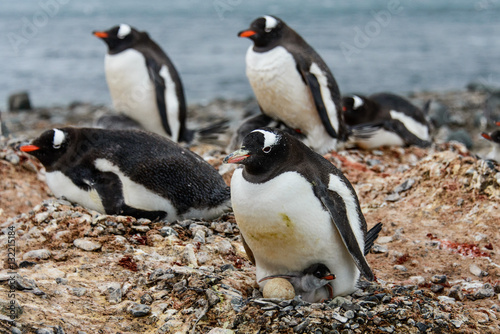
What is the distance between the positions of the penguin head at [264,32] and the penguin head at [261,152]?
3465 mm

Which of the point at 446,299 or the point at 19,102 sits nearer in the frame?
the point at 446,299

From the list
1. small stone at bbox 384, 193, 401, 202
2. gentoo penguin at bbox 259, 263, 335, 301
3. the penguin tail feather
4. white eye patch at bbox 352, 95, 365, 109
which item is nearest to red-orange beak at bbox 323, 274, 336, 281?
gentoo penguin at bbox 259, 263, 335, 301

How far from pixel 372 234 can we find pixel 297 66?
2946 millimetres

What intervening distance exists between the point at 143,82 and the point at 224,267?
14.9 ft

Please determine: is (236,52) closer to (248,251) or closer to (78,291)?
(248,251)

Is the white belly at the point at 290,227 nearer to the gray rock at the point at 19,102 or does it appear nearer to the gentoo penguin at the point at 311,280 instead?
the gentoo penguin at the point at 311,280

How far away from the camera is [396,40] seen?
30.9 meters

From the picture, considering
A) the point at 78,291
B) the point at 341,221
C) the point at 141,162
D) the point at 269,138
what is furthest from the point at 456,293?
the point at 141,162

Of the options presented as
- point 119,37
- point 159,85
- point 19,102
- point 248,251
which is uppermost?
point 119,37

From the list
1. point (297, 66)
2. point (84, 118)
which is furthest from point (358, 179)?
point (84, 118)

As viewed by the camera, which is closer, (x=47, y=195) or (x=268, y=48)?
(x=47, y=195)

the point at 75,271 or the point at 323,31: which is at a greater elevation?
the point at 75,271

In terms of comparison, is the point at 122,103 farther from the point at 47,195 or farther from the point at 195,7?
the point at 195,7

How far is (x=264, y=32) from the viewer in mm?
6891
